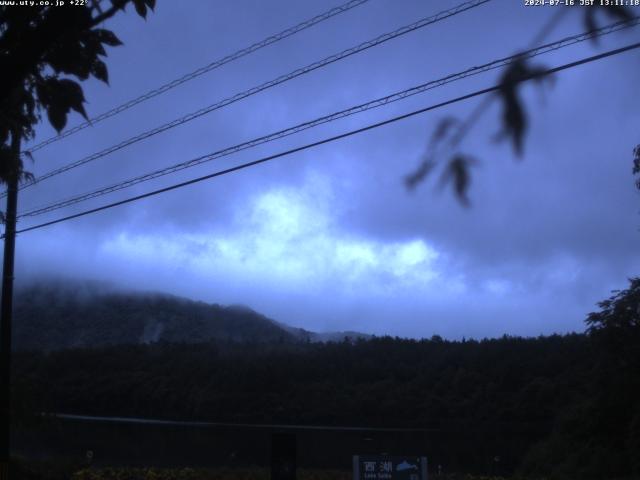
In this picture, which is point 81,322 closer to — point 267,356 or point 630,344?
point 267,356

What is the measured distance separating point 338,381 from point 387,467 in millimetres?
33666

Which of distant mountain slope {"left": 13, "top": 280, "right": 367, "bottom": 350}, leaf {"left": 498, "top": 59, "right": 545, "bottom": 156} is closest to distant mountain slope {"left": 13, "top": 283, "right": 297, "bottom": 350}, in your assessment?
distant mountain slope {"left": 13, "top": 280, "right": 367, "bottom": 350}

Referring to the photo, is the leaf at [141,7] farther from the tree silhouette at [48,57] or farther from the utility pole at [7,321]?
the utility pole at [7,321]

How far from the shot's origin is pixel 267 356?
1837 inches

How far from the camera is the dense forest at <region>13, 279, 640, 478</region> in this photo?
3681 centimetres

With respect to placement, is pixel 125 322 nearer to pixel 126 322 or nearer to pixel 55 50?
pixel 126 322

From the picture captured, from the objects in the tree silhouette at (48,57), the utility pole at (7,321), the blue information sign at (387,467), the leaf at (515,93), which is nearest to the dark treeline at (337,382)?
the utility pole at (7,321)

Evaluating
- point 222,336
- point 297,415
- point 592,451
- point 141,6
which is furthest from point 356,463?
point 222,336

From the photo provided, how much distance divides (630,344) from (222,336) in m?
36.2

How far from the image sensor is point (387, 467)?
10.5m

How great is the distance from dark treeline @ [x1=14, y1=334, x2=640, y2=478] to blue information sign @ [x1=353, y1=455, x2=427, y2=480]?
19.7 m

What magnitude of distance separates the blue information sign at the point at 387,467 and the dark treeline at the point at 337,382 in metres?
19.7

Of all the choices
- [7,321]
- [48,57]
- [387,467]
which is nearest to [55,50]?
[48,57]

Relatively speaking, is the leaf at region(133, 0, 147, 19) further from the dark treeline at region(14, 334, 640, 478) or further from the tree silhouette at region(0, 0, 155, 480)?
the dark treeline at region(14, 334, 640, 478)
